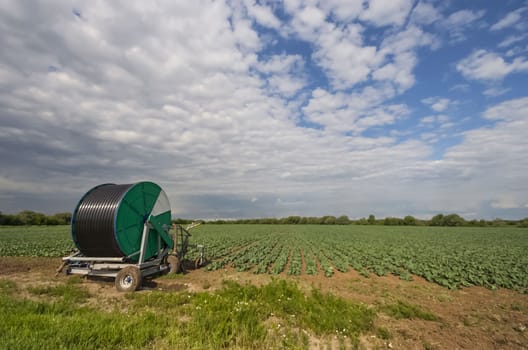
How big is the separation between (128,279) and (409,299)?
32.7ft

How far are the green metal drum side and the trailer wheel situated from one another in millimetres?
877

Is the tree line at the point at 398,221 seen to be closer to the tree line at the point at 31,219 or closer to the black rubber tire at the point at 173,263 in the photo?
the tree line at the point at 31,219

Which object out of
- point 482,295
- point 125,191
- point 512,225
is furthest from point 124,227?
point 512,225

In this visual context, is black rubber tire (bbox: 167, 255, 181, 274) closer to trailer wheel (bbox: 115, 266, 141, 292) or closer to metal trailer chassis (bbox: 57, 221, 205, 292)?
metal trailer chassis (bbox: 57, 221, 205, 292)

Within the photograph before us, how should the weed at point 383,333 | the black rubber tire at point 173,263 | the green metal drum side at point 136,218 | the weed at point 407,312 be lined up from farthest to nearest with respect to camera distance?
the black rubber tire at point 173,263 < the green metal drum side at point 136,218 < the weed at point 407,312 < the weed at point 383,333

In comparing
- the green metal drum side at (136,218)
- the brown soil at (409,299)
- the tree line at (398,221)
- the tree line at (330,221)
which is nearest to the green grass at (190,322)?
the brown soil at (409,299)

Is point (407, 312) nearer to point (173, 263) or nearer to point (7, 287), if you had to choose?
point (173, 263)

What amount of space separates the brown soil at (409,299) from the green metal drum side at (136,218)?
1.52 metres

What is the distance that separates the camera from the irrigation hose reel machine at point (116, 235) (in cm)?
943

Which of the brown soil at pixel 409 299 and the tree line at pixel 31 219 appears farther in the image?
the tree line at pixel 31 219

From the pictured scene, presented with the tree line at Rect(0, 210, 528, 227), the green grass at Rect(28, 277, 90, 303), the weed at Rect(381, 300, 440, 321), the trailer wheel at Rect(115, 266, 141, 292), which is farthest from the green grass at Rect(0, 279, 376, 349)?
the tree line at Rect(0, 210, 528, 227)

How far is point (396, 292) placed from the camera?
9273 millimetres

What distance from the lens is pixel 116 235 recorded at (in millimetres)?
9391

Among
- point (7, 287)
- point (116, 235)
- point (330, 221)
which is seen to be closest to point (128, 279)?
point (116, 235)
